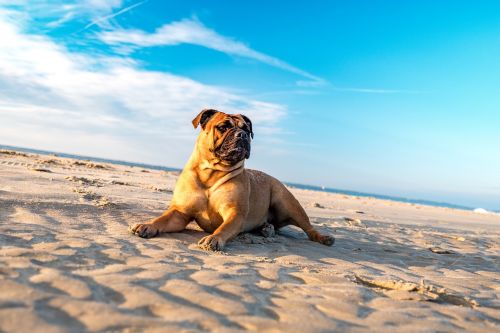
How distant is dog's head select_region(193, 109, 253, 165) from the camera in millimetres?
5266

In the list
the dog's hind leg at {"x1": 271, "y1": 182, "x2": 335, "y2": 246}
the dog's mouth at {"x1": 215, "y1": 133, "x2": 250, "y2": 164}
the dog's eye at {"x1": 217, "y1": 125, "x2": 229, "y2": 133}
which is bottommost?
the dog's hind leg at {"x1": 271, "y1": 182, "x2": 335, "y2": 246}

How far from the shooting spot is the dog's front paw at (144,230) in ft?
15.0

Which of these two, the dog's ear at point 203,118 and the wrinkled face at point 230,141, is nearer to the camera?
the wrinkled face at point 230,141

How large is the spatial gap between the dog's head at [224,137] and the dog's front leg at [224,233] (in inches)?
28.1

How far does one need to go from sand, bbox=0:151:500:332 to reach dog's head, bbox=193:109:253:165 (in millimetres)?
1057

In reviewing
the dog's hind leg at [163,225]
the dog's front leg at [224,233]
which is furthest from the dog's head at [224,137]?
the dog's hind leg at [163,225]

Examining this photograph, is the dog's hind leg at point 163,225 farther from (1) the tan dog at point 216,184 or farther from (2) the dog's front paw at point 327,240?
(2) the dog's front paw at point 327,240

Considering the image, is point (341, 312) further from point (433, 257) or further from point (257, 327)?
point (433, 257)

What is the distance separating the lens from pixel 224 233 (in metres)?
4.69

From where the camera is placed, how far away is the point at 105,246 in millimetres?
3768

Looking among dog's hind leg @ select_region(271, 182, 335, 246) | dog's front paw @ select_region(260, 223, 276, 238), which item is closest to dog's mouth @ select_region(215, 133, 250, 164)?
dog's front paw @ select_region(260, 223, 276, 238)

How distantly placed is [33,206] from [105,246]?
2.32 meters

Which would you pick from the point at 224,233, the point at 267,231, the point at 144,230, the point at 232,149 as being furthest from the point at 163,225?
the point at 267,231

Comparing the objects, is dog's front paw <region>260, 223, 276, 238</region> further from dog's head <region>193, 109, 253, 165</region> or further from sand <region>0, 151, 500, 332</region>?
dog's head <region>193, 109, 253, 165</region>
